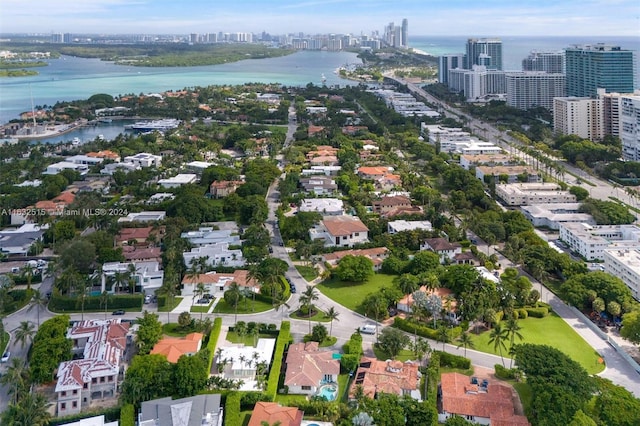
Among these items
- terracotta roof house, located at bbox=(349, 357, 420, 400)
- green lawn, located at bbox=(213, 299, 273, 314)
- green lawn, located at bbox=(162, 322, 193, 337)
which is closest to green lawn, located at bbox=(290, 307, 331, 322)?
green lawn, located at bbox=(213, 299, 273, 314)

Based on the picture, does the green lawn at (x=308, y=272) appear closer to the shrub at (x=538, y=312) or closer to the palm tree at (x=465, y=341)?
the palm tree at (x=465, y=341)

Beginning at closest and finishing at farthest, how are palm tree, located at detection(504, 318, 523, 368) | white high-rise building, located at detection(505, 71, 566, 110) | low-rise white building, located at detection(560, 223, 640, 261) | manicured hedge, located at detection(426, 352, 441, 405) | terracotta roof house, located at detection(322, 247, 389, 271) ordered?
manicured hedge, located at detection(426, 352, 441, 405) < palm tree, located at detection(504, 318, 523, 368) < terracotta roof house, located at detection(322, 247, 389, 271) < low-rise white building, located at detection(560, 223, 640, 261) < white high-rise building, located at detection(505, 71, 566, 110)

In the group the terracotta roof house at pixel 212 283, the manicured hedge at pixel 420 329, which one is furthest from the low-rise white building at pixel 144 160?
the manicured hedge at pixel 420 329

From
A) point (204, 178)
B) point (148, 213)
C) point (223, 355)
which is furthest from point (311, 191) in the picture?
point (223, 355)

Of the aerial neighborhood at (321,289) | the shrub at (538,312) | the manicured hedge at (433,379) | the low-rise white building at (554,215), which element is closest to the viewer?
the aerial neighborhood at (321,289)

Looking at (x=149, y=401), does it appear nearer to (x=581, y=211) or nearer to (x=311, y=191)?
(x=311, y=191)

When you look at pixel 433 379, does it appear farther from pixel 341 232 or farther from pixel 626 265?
pixel 341 232

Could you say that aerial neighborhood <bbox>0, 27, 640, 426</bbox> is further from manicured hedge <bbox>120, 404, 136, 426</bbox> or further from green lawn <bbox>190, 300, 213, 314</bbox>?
manicured hedge <bbox>120, 404, 136, 426</bbox>
